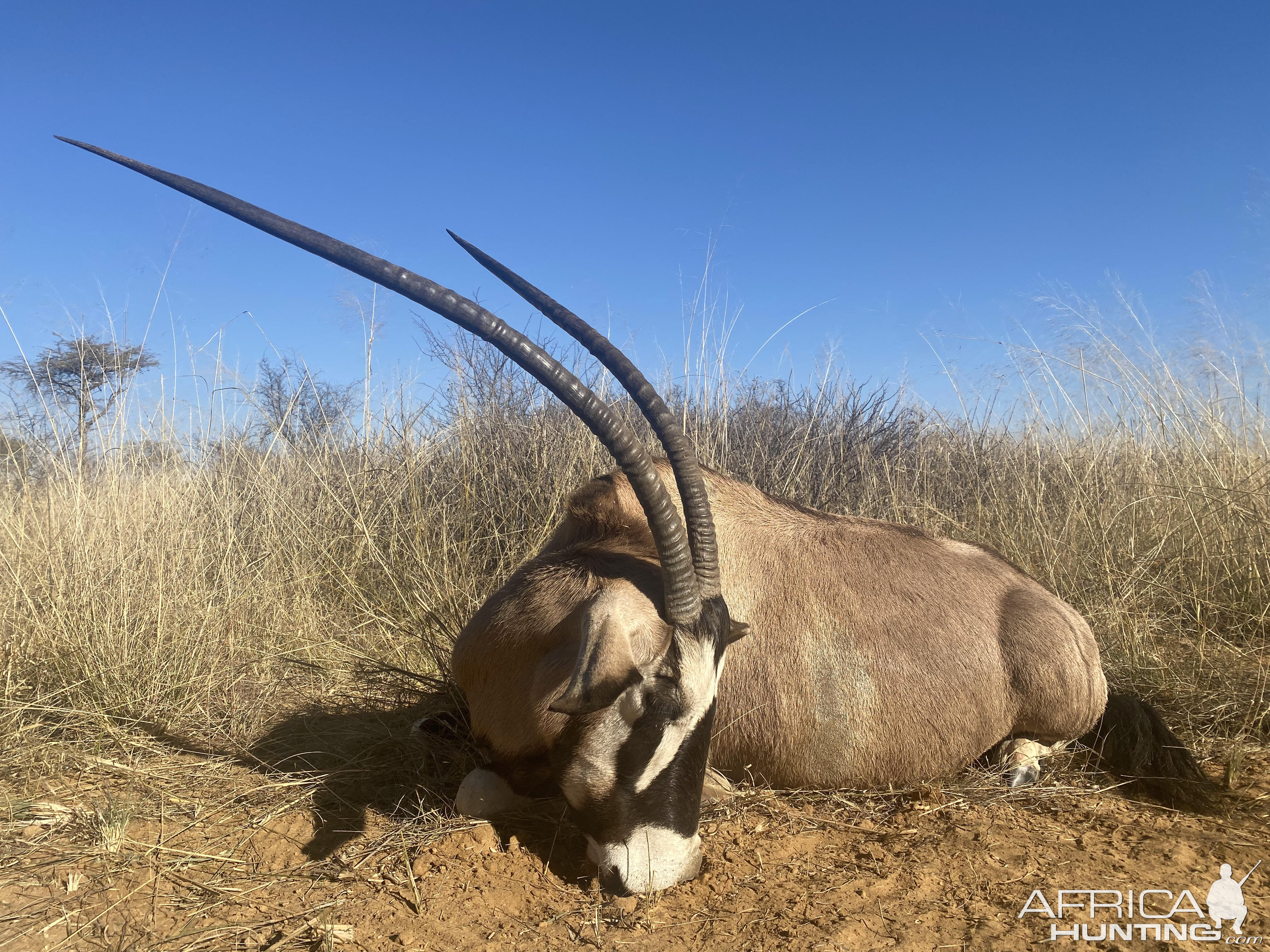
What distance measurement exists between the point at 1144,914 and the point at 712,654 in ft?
4.94

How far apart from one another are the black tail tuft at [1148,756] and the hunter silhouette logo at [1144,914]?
0.65m

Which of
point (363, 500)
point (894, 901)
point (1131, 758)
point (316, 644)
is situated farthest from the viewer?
point (363, 500)

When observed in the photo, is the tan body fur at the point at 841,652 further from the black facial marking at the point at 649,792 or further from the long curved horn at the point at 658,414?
the black facial marking at the point at 649,792

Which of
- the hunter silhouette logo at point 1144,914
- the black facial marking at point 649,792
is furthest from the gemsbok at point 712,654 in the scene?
the hunter silhouette logo at point 1144,914

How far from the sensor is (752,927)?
2215 millimetres

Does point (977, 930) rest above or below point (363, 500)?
below

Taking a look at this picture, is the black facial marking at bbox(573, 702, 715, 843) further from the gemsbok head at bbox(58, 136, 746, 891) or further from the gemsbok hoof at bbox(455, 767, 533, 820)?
the gemsbok hoof at bbox(455, 767, 533, 820)

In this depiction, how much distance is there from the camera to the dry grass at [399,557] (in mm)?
3480

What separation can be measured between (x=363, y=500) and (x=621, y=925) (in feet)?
14.1

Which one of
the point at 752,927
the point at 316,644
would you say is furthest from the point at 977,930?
the point at 316,644

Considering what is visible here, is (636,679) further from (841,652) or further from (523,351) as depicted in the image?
(841,652)

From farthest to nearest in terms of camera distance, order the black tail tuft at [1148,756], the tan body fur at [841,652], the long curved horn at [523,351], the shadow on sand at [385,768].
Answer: the black tail tuft at [1148,756] < the tan body fur at [841,652] < the shadow on sand at [385,768] < the long curved horn at [523,351]

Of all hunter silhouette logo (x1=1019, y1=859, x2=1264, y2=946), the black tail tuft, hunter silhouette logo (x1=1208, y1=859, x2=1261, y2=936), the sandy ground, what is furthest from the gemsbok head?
the black tail tuft

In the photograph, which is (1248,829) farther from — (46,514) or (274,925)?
(46,514)
